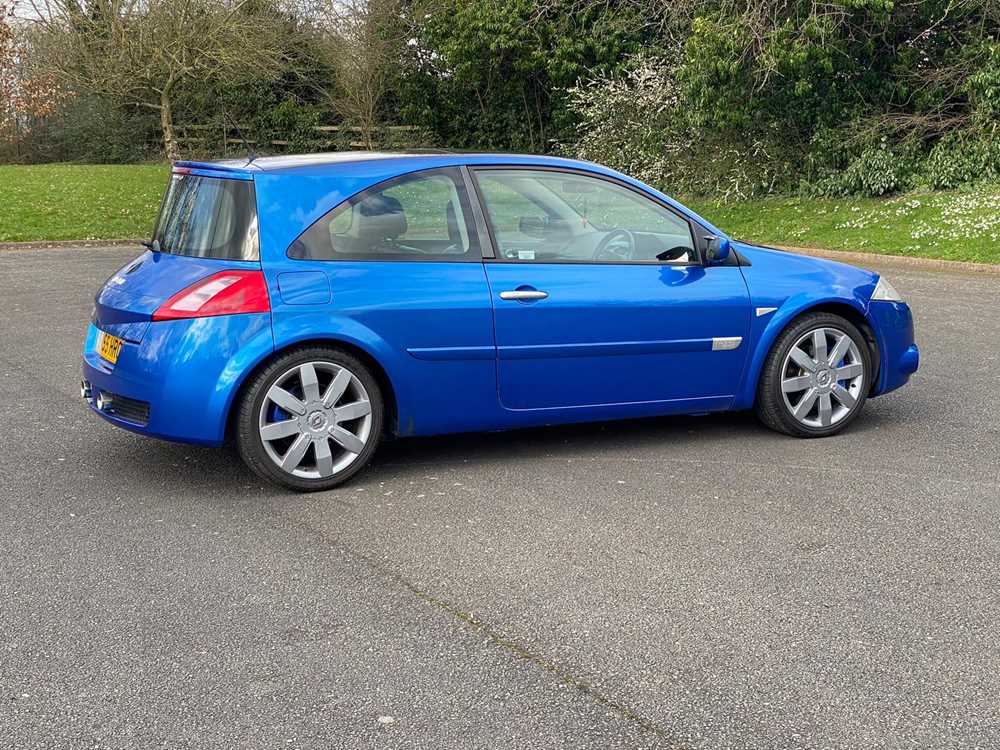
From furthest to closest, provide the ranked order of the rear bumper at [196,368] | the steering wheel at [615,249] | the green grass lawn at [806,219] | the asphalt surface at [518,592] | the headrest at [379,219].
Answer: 1. the green grass lawn at [806,219]
2. the steering wheel at [615,249]
3. the headrest at [379,219]
4. the rear bumper at [196,368]
5. the asphalt surface at [518,592]

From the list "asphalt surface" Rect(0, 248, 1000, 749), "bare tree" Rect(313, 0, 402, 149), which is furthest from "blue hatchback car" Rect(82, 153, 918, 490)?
"bare tree" Rect(313, 0, 402, 149)

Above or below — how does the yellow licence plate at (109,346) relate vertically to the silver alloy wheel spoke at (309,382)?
above

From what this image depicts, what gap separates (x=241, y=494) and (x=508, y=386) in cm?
135

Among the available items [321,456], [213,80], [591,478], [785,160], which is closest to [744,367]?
[591,478]

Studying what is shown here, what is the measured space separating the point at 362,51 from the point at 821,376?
108 ft

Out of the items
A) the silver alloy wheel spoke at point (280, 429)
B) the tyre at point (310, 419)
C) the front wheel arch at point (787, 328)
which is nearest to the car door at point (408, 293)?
the tyre at point (310, 419)

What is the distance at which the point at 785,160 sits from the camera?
902 inches

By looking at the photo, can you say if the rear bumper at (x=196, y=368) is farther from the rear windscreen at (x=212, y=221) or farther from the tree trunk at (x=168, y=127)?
the tree trunk at (x=168, y=127)

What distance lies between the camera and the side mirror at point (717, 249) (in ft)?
20.3

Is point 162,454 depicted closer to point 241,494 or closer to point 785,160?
point 241,494

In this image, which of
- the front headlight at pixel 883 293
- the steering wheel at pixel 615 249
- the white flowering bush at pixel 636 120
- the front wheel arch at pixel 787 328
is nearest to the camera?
the steering wheel at pixel 615 249

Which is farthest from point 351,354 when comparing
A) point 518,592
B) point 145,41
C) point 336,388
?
point 145,41

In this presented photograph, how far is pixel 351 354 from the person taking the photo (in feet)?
18.4

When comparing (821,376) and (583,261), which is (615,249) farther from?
(821,376)
